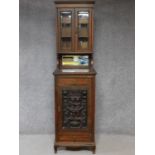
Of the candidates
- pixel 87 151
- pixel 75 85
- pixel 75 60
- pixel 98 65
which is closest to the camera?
pixel 75 85

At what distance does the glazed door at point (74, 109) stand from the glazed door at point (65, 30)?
494mm

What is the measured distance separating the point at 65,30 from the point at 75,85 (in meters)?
0.81

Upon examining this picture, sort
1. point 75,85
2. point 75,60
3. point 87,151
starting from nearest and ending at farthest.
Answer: point 75,85
point 87,151
point 75,60

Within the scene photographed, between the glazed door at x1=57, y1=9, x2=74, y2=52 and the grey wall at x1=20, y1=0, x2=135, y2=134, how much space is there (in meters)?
0.60

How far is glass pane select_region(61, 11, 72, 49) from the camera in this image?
376 centimetres

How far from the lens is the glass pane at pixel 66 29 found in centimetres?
376

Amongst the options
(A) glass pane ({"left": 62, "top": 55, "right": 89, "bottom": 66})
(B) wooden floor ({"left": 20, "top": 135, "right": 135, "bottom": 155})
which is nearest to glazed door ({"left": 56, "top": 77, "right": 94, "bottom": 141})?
(B) wooden floor ({"left": 20, "top": 135, "right": 135, "bottom": 155})

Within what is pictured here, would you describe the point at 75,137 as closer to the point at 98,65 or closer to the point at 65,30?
the point at 98,65

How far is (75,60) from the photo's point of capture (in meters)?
4.00

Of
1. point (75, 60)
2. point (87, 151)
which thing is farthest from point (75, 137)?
point (75, 60)

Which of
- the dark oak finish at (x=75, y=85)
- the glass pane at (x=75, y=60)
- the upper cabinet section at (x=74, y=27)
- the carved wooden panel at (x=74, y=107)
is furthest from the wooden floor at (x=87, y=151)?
the upper cabinet section at (x=74, y=27)

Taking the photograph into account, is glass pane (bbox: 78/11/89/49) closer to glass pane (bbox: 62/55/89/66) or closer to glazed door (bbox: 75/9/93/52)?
glazed door (bbox: 75/9/93/52)
